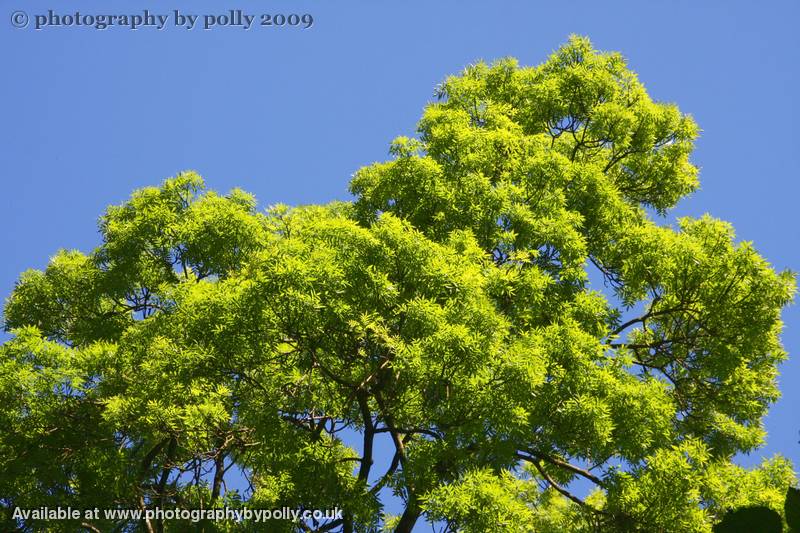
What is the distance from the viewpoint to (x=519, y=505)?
1109 centimetres

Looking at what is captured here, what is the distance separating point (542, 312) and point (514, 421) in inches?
101

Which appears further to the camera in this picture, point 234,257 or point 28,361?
point 234,257

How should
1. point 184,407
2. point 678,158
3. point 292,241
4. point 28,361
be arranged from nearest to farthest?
point 292,241, point 184,407, point 28,361, point 678,158

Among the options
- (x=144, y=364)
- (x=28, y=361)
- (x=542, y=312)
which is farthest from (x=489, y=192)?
(x=28, y=361)

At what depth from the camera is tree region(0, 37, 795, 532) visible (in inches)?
463

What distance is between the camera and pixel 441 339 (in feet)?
36.7

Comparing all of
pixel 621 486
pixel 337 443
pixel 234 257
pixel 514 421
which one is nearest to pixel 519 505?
pixel 514 421

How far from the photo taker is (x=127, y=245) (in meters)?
15.9

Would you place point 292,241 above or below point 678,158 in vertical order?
below

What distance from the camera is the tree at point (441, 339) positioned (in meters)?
11.8

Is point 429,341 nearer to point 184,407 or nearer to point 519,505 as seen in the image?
point 519,505

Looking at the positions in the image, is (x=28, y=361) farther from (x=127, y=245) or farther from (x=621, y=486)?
(x=621, y=486)

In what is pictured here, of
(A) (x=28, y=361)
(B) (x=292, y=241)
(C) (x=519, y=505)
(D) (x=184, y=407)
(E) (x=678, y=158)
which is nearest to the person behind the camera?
(C) (x=519, y=505)

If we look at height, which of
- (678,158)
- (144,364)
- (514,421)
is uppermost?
(678,158)
